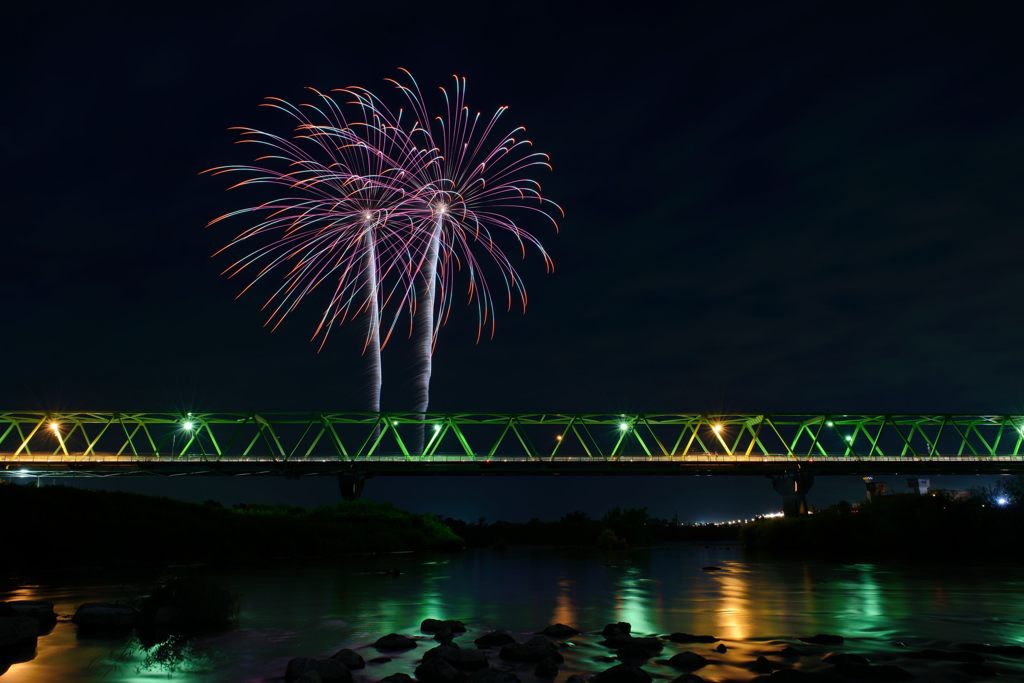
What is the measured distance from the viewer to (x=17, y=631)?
1883 cm

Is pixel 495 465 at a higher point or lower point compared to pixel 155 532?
higher

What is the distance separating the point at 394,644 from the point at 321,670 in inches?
176

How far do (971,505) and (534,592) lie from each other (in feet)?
158

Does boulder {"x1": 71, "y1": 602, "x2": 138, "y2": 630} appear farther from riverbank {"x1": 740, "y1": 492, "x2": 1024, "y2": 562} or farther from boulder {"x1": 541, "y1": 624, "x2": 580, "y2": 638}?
riverbank {"x1": 740, "y1": 492, "x2": 1024, "y2": 562}

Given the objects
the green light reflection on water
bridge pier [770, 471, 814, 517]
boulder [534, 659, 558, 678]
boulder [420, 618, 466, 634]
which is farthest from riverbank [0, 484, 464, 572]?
bridge pier [770, 471, 814, 517]

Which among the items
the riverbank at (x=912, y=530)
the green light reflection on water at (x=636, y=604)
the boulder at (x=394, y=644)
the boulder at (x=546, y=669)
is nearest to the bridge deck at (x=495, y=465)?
the riverbank at (x=912, y=530)

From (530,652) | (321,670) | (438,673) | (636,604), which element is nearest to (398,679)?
(438,673)

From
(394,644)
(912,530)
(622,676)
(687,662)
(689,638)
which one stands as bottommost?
(689,638)

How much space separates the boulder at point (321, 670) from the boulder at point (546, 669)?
400cm

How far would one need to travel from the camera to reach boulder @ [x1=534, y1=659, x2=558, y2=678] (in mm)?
15516

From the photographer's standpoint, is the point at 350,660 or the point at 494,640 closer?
the point at 350,660

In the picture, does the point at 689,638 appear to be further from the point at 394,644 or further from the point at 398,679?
the point at 398,679

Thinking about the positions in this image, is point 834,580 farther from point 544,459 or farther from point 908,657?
point 544,459

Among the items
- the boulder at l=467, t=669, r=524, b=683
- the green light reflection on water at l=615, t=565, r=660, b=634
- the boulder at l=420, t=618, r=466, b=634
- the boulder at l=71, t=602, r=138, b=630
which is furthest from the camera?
the green light reflection on water at l=615, t=565, r=660, b=634
